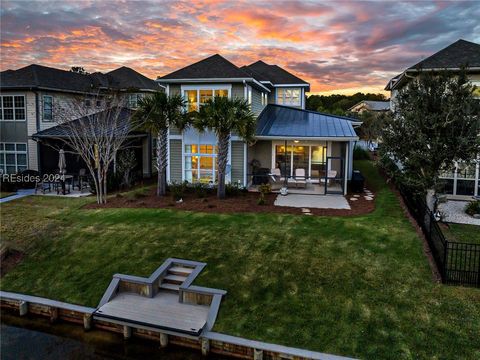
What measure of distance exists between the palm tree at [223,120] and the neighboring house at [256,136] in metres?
1.91

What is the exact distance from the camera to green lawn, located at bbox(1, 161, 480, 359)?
7934 mm

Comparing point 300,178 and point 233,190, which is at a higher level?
point 300,178

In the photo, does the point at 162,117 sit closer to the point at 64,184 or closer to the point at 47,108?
the point at 64,184

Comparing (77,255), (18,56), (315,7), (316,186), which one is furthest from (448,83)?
(18,56)

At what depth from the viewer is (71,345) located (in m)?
8.62

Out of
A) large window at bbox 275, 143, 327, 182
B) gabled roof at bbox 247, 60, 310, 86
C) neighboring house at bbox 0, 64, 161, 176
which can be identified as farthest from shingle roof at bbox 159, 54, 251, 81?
gabled roof at bbox 247, 60, 310, 86

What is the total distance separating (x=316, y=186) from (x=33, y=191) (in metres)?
15.0

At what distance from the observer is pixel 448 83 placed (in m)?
12.0

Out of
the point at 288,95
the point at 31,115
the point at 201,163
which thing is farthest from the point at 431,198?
the point at 31,115

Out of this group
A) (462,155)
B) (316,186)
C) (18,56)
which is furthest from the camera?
(18,56)

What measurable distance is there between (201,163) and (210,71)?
4615 mm

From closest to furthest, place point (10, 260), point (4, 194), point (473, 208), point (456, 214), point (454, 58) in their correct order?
point (10, 260) → point (473, 208) → point (456, 214) → point (454, 58) → point (4, 194)

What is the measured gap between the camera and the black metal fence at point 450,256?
30.6 ft

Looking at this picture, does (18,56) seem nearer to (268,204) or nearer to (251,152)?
A: (251,152)
